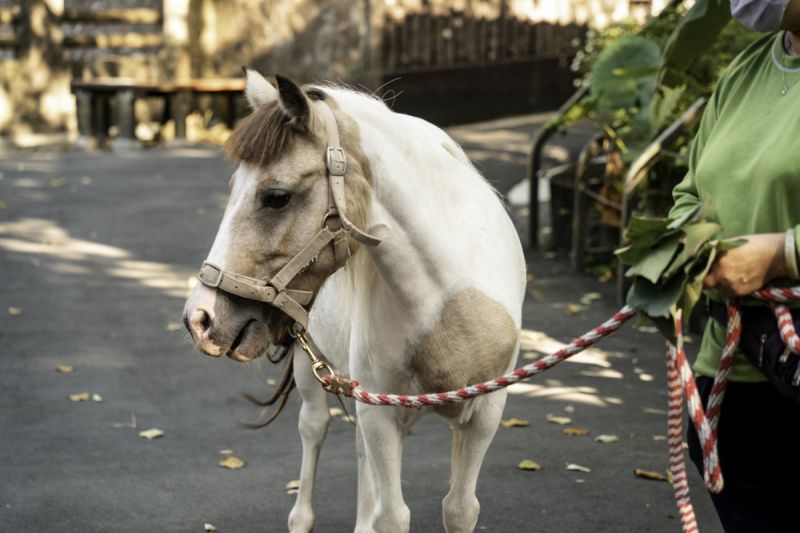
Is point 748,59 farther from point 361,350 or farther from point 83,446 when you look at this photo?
point 83,446

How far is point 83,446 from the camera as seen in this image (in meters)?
6.23

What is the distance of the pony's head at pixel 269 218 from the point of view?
327 cm

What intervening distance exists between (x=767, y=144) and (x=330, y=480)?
11.6 ft

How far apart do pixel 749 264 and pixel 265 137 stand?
1.42 metres

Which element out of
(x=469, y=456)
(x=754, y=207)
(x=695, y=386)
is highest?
(x=754, y=207)

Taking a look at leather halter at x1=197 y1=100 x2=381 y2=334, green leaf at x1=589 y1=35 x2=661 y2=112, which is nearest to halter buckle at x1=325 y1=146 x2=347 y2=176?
leather halter at x1=197 y1=100 x2=381 y2=334

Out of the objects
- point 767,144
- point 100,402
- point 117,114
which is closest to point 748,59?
point 767,144

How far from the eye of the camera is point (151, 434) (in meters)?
6.40

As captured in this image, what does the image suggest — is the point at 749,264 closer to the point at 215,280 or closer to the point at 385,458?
the point at 215,280

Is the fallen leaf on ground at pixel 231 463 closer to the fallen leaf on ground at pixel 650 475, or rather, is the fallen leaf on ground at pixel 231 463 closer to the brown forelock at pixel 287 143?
the fallen leaf on ground at pixel 650 475

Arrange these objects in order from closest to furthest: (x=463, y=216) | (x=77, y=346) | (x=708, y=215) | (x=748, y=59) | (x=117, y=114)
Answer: (x=708, y=215)
(x=748, y=59)
(x=463, y=216)
(x=77, y=346)
(x=117, y=114)

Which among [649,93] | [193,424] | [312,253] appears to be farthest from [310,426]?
[649,93]

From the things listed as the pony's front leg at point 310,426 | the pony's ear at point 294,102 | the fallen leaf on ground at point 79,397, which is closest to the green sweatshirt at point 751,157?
the pony's ear at point 294,102

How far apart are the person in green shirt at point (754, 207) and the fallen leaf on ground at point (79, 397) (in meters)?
4.72
